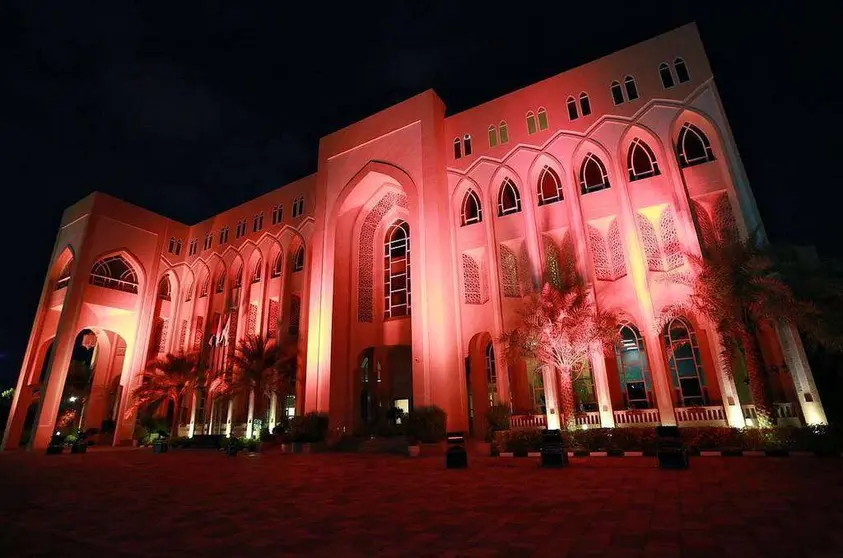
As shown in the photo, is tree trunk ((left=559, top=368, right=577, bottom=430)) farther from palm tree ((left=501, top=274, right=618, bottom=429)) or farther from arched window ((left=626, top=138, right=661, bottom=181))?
arched window ((left=626, top=138, right=661, bottom=181))

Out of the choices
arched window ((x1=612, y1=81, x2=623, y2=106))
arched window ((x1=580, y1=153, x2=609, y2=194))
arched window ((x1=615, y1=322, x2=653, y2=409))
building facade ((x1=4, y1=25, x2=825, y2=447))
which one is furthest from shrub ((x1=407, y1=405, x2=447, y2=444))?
arched window ((x1=612, y1=81, x2=623, y2=106))

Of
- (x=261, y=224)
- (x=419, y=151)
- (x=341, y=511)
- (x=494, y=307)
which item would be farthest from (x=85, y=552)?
(x=261, y=224)

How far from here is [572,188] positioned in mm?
16891

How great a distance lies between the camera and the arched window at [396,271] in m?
22.0

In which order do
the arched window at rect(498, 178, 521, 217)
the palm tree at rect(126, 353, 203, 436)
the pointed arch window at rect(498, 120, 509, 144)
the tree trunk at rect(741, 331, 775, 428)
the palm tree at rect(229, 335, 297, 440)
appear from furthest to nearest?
1. the palm tree at rect(126, 353, 203, 436)
2. the palm tree at rect(229, 335, 297, 440)
3. the pointed arch window at rect(498, 120, 509, 144)
4. the arched window at rect(498, 178, 521, 217)
5. the tree trunk at rect(741, 331, 775, 428)

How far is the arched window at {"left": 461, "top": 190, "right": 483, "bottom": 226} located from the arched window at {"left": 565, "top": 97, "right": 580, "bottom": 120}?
16.6 feet

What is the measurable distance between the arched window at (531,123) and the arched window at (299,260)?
13919 millimetres

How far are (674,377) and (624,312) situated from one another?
309 cm

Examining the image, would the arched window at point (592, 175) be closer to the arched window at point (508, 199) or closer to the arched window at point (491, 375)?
the arched window at point (508, 199)

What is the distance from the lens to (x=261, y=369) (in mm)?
21078

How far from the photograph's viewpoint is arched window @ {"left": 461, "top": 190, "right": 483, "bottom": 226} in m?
19.2

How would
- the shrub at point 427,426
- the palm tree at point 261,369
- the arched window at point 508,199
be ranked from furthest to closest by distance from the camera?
the palm tree at point 261,369
the arched window at point 508,199
the shrub at point 427,426

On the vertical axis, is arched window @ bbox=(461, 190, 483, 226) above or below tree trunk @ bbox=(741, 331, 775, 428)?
above

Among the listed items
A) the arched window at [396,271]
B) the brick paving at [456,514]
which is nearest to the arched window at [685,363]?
the brick paving at [456,514]
